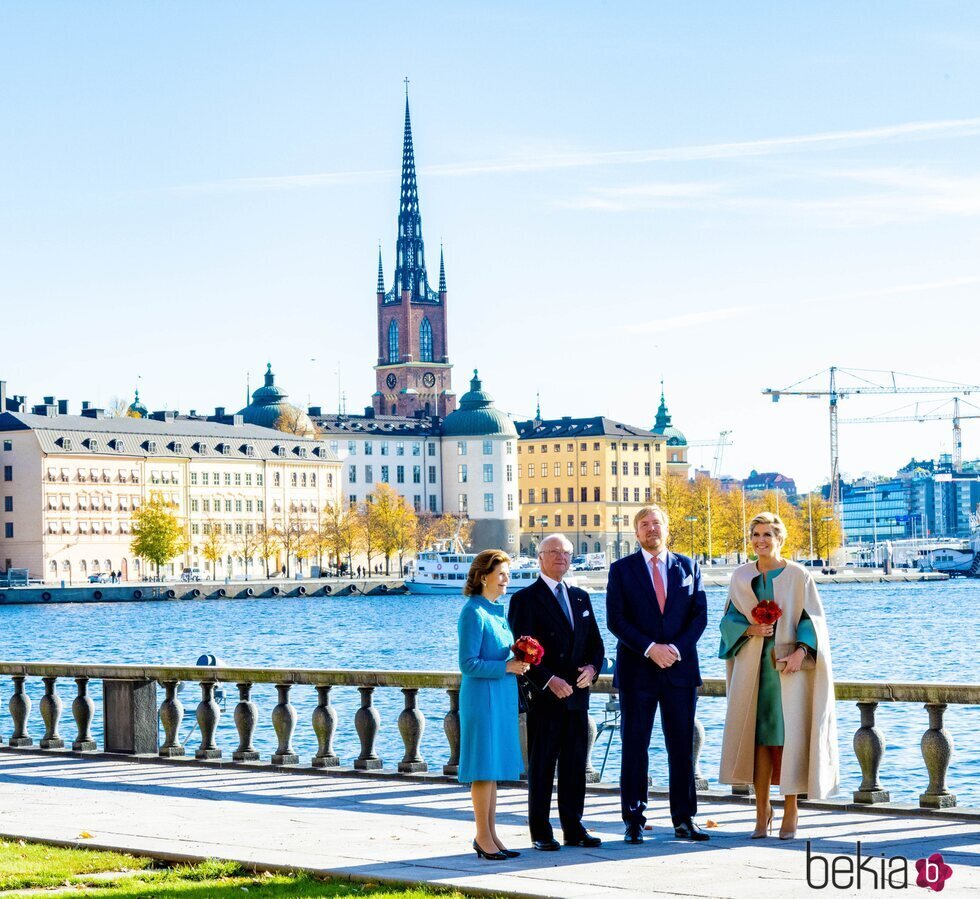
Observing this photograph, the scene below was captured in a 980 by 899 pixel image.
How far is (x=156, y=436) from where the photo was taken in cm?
14125

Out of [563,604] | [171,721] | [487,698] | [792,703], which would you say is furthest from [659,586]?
[171,721]

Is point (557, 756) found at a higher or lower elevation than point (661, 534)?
lower

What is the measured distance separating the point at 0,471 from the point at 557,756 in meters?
125

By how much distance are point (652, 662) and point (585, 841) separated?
1106 millimetres

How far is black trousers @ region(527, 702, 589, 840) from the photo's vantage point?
35.7ft

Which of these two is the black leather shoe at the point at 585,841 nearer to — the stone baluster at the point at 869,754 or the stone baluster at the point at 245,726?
the stone baluster at the point at 869,754

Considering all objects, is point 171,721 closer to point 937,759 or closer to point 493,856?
point 493,856

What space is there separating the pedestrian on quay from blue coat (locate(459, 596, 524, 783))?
1312mm

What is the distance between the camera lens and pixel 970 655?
193 feet

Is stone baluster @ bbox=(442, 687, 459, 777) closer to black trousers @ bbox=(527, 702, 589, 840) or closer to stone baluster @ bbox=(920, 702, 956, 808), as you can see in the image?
black trousers @ bbox=(527, 702, 589, 840)

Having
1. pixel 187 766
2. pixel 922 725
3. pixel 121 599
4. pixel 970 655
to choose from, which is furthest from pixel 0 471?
pixel 187 766

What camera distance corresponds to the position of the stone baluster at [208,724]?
16125 millimetres

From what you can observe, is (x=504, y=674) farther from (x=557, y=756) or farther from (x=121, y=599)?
→ (x=121, y=599)

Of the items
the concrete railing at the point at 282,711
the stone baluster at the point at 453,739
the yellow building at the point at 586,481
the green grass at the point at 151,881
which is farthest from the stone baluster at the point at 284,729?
the yellow building at the point at 586,481
